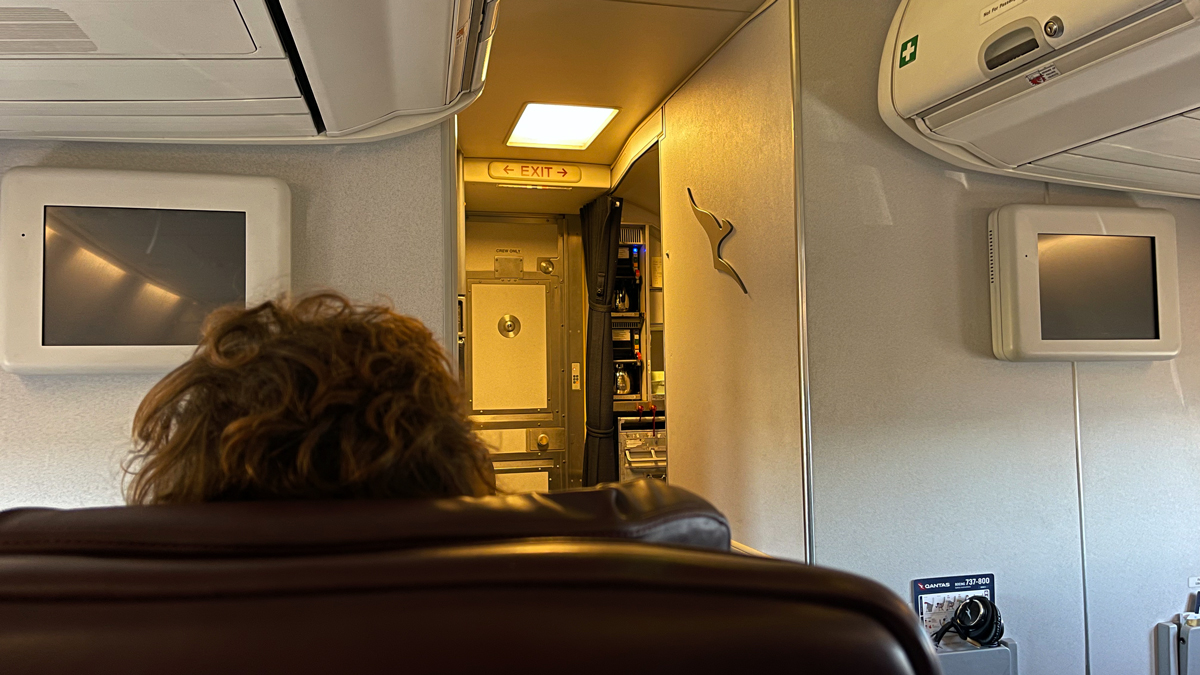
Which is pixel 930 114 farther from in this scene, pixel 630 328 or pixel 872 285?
pixel 630 328

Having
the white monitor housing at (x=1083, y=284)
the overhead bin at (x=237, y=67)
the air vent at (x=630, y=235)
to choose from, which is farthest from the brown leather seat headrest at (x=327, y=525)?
the air vent at (x=630, y=235)

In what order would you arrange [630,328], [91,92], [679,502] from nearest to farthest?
[679,502] → [91,92] → [630,328]

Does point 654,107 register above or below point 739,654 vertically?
above

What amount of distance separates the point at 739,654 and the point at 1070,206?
278 centimetres

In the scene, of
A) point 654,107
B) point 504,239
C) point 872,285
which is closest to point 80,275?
point 872,285

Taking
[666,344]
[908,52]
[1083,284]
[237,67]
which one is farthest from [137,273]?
[1083,284]

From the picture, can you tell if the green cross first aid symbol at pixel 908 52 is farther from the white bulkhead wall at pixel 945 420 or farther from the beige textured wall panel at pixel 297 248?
the beige textured wall panel at pixel 297 248

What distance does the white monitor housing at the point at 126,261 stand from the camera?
6.34 ft

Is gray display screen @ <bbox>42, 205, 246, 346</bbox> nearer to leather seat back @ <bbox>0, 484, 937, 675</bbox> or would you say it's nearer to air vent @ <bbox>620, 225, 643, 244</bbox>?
leather seat back @ <bbox>0, 484, 937, 675</bbox>

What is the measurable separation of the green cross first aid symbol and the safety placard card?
1590 mm

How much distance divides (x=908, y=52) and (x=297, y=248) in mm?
1821

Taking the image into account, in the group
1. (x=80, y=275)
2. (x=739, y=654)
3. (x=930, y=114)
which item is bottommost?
(x=739, y=654)

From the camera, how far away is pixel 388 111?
198cm

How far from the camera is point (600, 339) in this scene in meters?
5.34
